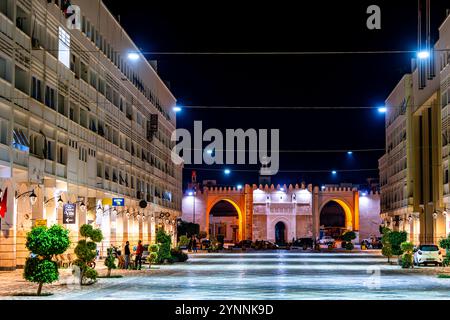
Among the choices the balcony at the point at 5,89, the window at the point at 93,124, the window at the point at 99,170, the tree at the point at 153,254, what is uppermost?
the window at the point at 93,124

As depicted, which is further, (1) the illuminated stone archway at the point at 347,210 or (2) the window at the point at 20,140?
(1) the illuminated stone archway at the point at 347,210

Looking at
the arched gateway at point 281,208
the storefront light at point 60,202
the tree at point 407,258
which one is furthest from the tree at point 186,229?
the storefront light at point 60,202

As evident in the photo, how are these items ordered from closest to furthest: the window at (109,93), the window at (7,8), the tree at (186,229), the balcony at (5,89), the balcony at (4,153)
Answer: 1. the balcony at (4,153)
2. the balcony at (5,89)
3. the window at (7,8)
4. the window at (109,93)
5. the tree at (186,229)

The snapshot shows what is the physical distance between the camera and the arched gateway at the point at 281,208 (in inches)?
4660

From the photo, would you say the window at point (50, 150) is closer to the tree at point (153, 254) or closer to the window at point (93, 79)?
the tree at point (153, 254)

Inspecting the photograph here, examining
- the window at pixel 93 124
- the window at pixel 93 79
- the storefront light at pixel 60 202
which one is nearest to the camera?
the storefront light at pixel 60 202

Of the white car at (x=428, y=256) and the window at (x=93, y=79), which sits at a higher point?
the window at (x=93, y=79)

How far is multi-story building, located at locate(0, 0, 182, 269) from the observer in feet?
124

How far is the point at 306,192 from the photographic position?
4690 inches

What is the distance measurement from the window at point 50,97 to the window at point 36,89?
1.07m

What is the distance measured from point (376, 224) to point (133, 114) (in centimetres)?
5848
